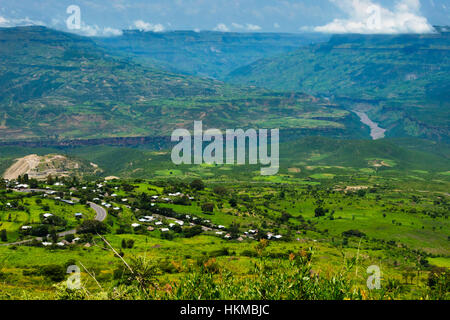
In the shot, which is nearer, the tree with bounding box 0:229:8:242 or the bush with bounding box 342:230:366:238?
the tree with bounding box 0:229:8:242

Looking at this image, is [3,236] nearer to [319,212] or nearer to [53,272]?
[53,272]

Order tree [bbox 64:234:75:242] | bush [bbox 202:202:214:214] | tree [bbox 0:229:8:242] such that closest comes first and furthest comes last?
tree [bbox 0:229:8:242] < tree [bbox 64:234:75:242] < bush [bbox 202:202:214:214]

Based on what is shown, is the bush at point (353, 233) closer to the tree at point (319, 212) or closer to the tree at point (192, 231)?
the tree at point (319, 212)

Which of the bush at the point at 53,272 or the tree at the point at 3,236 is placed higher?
the bush at the point at 53,272

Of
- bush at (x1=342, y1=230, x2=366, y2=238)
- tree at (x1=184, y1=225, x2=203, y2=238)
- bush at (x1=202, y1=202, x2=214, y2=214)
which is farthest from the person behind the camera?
bush at (x1=202, y1=202, x2=214, y2=214)

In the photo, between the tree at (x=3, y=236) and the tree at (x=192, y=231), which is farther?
the tree at (x=192, y=231)

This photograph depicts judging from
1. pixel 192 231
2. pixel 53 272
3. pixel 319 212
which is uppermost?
pixel 53 272

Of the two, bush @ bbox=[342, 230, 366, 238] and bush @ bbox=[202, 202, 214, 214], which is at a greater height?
bush @ bbox=[202, 202, 214, 214]

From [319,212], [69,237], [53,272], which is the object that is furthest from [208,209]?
[53,272]

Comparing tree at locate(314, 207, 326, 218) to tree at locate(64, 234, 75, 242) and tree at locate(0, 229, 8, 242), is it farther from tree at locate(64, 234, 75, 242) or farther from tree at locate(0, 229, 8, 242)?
tree at locate(0, 229, 8, 242)

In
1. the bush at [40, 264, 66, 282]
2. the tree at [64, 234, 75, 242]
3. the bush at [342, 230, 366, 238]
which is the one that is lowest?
the bush at [342, 230, 366, 238]

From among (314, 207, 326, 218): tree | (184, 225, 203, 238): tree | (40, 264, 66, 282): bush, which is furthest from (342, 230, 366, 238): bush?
(40, 264, 66, 282): bush

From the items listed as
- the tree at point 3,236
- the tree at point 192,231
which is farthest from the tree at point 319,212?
the tree at point 3,236
